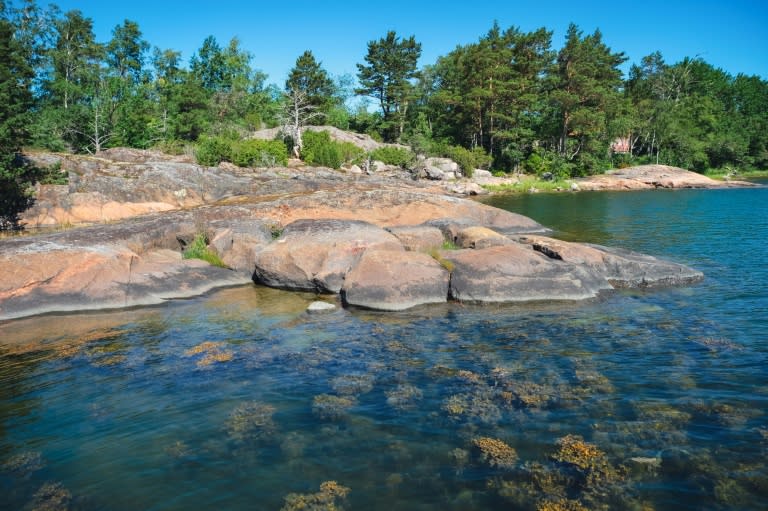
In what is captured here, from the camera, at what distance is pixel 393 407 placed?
739cm

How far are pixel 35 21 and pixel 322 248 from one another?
73.6 meters

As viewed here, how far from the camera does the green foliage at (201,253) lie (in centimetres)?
1681

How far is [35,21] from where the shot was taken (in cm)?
6309

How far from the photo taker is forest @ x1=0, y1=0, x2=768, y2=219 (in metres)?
55.1

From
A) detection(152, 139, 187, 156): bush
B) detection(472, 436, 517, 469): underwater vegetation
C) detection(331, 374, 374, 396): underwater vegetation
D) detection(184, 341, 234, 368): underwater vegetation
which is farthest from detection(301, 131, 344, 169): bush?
detection(472, 436, 517, 469): underwater vegetation

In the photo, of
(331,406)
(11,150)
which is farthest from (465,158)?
(331,406)

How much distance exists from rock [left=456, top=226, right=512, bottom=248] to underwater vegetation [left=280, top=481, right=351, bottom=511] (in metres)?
11.3

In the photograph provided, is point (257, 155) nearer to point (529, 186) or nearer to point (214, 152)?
point (214, 152)

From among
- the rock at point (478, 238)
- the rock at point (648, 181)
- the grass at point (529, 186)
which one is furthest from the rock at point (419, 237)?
the rock at point (648, 181)

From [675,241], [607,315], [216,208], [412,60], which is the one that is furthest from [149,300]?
[412,60]

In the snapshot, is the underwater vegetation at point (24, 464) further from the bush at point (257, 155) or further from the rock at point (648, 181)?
the rock at point (648, 181)

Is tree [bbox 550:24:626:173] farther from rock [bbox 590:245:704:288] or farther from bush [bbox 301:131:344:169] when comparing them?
rock [bbox 590:245:704:288]

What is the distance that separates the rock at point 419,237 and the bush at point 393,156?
43.8m

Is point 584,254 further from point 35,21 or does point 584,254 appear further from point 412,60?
point 35,21
